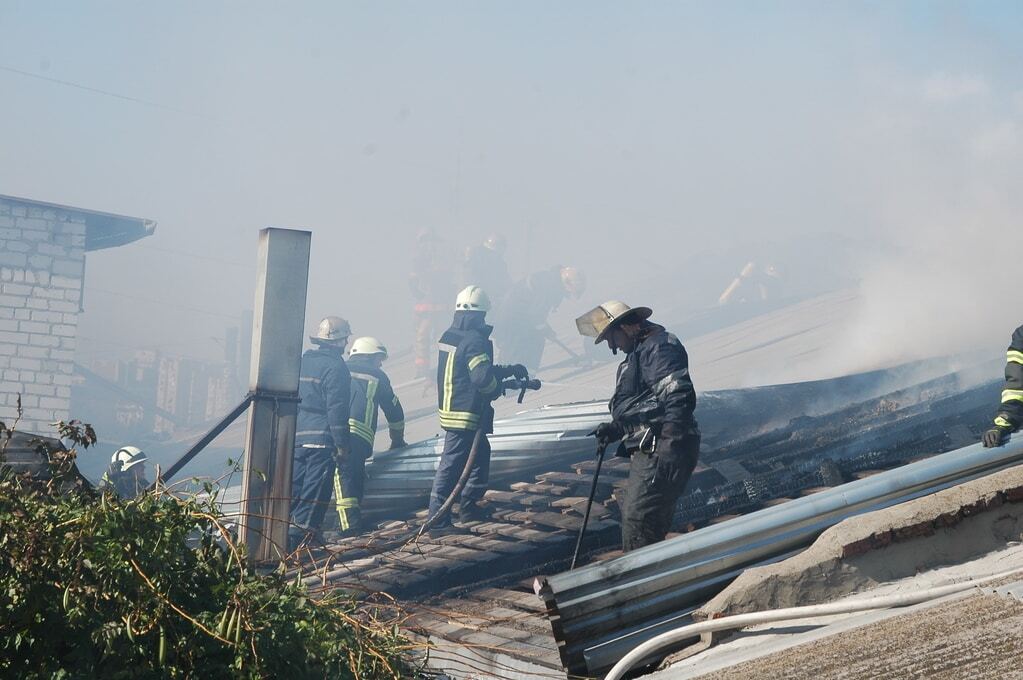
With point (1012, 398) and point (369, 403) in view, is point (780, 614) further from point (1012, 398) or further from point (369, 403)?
point (369, 403)

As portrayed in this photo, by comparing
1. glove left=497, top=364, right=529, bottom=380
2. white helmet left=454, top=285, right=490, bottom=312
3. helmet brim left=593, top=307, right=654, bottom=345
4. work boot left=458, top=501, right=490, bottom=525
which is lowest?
work boot left=458, top=501, right=490, bottom=525

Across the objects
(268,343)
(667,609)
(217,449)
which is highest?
(268,343)

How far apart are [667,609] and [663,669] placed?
345mm

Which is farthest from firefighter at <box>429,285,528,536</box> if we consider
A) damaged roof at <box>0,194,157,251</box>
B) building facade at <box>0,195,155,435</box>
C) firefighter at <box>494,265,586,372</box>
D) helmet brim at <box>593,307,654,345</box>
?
firefighter at <box>494,265,586,372</box>

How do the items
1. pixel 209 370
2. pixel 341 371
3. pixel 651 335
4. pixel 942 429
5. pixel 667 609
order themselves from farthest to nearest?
pixel 209 370
pixel 341 371
pixel 942 429
pixel 651 335
pixel 667 609

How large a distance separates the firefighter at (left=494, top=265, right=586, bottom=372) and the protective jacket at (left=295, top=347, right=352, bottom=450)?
901cm

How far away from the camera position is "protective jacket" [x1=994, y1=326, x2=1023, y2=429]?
4.54 m

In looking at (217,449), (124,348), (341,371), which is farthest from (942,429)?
(124,348)

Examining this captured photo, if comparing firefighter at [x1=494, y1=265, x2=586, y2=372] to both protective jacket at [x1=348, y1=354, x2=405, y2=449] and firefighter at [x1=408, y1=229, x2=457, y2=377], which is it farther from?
protective jacket at [x1=348, y1=354, x2=405, y2=449]

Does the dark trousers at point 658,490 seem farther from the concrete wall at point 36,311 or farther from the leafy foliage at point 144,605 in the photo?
the concrete wall at point 36,311

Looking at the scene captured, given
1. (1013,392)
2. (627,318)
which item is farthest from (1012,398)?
(627,318)

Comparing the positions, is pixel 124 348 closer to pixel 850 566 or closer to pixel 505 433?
pixel 505 433

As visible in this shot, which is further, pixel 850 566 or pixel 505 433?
pixel 505 433

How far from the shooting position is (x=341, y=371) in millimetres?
8156
